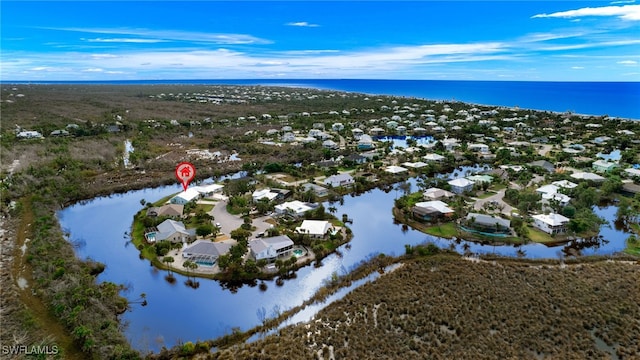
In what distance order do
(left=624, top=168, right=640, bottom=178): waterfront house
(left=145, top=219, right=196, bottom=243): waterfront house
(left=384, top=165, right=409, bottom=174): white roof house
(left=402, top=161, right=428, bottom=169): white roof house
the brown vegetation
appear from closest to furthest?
1. the brown vegetation
2. (left=145, top=219, right=196, bottom=243): waterfront house
3. (left=624, top=168, right=640, bottom=178): waterfront house
4. (left=384, top=165, right=409, bottom=174): white roof house
5. (left=402, top=161, right=428, bottom=169): white roof house

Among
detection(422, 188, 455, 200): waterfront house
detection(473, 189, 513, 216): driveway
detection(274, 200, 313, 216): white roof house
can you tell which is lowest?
detection(274, 200, 313, 216): white roof house

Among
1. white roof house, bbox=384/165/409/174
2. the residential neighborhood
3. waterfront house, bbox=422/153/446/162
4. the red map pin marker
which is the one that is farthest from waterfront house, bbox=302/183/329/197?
waterfront house, bbox=422/153/446/162

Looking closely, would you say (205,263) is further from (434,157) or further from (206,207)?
(434,157)

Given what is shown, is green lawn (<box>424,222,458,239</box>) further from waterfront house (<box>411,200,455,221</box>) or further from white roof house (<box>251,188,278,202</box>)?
white roof house (<box>251,188,278,202</box>)

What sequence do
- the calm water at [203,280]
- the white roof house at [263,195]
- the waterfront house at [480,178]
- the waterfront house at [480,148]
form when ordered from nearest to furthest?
the calm water at [203,280], the white roof house at [263,195], the waterfront house at [480,178], the waterfront house at [480,148]

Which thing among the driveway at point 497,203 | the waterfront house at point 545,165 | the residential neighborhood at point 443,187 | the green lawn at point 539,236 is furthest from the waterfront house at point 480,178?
the green lawn at point 539,236

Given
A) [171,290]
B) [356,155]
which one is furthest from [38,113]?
[171,290]

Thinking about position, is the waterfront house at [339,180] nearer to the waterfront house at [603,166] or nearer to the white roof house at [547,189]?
the white roof house at [547,189]
